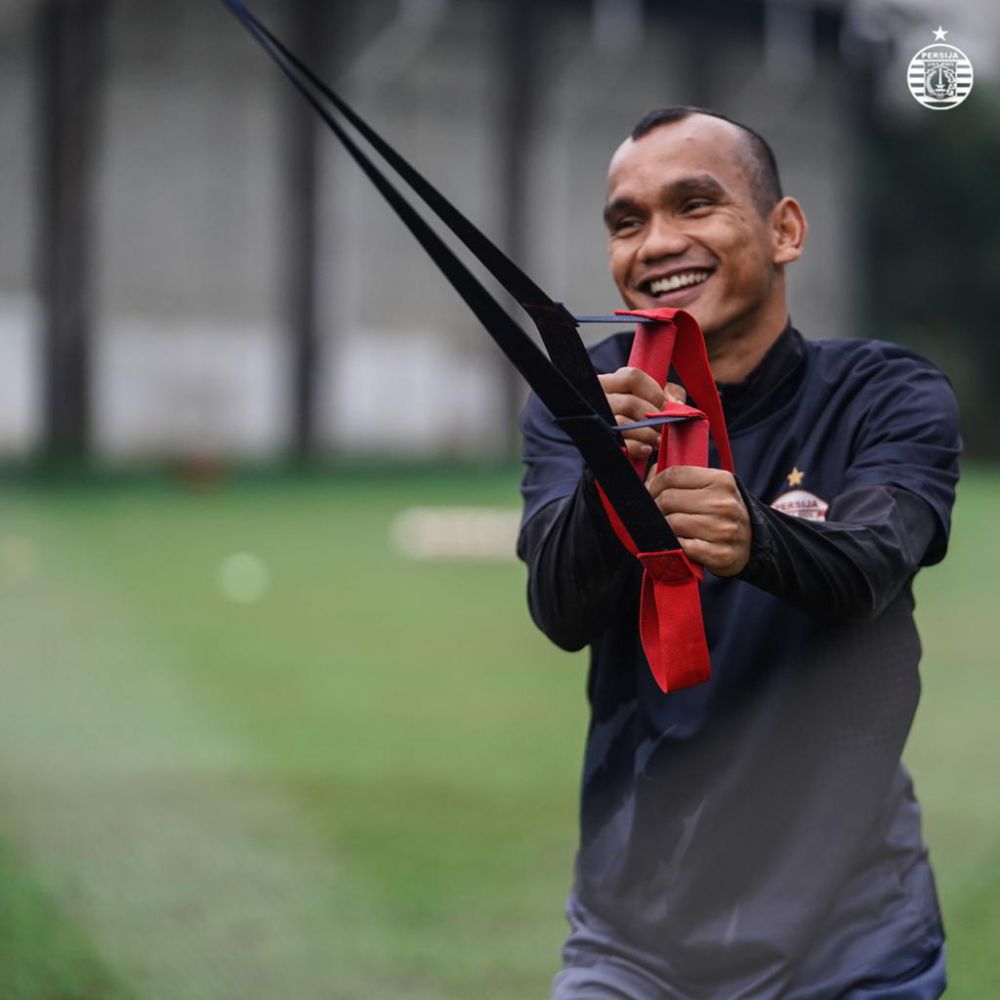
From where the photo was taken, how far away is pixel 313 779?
221 inches

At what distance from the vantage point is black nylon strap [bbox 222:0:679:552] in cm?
141

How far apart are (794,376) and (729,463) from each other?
1.18 feet

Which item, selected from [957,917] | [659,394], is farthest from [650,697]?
[957,917]

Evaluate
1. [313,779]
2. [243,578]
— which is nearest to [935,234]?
[243,578]

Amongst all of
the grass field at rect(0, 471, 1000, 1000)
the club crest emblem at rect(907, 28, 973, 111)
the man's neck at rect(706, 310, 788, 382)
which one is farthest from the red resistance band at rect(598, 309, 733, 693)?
the grass field at rect(0, 471, 1000, 1000)

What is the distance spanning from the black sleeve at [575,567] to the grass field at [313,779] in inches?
79.7

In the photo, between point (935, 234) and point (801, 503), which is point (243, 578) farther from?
point (935, 234)

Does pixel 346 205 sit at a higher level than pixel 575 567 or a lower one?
lower

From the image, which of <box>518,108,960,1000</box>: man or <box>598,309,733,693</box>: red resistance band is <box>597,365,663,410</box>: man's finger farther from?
<box>518,108,960,1000</box>: man

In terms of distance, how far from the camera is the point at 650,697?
6.58 ft

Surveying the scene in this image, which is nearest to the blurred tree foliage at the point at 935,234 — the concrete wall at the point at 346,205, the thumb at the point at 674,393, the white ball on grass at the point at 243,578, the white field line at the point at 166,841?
the concrete wall at the point at 346,205

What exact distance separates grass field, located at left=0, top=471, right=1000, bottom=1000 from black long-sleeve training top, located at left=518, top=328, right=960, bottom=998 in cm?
184

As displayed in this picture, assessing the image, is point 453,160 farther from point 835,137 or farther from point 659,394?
point 659,394

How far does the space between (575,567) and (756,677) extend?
11.4 inches
